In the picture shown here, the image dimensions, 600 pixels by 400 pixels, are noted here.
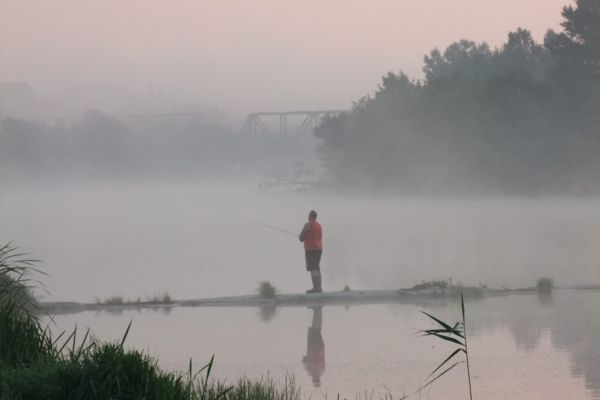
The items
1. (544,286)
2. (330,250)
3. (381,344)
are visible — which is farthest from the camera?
(330,250)

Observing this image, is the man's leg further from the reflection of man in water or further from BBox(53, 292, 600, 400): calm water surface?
the reflection of man in water

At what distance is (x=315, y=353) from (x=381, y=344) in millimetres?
1084

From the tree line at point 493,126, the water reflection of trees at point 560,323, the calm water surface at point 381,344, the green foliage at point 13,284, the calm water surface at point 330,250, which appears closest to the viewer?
the green foliage at point 13,284

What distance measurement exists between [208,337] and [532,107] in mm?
76282

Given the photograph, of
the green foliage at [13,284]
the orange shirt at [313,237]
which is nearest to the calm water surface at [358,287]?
the green foliage at [13,284]

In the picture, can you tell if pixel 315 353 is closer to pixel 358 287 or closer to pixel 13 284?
pixel 13 284

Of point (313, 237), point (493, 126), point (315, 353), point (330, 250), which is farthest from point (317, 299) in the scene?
point (493, 126)

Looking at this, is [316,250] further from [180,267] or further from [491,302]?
[180,267]

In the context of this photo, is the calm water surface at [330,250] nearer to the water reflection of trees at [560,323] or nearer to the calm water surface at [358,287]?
the calm water surface at [358,287]

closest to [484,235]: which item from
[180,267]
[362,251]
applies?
[362,251]

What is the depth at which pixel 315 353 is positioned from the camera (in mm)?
17000

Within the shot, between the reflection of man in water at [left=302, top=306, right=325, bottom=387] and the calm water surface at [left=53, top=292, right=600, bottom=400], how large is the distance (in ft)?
0.04

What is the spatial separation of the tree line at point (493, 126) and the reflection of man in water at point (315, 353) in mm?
66899

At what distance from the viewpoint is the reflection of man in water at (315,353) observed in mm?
15344
